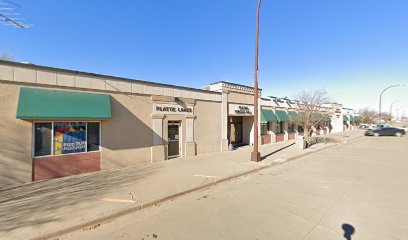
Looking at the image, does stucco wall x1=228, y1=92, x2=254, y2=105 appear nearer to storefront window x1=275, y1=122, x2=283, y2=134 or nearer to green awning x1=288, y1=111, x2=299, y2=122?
storefront window x1=275, y1=122, x2=283, y2=134

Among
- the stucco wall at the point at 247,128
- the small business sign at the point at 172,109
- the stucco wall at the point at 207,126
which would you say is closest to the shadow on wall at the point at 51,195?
the small business sign at the point at 172,109

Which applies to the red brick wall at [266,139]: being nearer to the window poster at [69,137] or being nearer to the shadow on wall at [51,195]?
the shadow on wall at [51,195]

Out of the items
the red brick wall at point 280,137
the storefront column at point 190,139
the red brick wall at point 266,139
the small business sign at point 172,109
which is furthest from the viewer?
Answer: the red brick wall at point 280,137

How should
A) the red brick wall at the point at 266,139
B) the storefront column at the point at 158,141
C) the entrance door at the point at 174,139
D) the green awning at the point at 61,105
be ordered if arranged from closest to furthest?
the green awning at the point at 61,105 → the storefront column at the point at 158,141 → the entrance door at the point at 174,139 → the red brick wall at the point at 266,139

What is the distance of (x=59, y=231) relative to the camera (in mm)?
3848

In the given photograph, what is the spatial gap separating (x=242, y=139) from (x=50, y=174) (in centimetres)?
1426

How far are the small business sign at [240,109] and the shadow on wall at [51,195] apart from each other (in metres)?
8.23

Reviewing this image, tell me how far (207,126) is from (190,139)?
164 centimetres

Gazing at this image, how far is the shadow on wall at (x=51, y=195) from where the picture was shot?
4327 millimetres

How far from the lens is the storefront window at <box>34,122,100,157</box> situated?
738cm

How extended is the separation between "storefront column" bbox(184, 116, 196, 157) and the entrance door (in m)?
0.55

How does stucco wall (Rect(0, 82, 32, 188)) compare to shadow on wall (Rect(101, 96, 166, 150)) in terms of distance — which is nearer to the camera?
stucco wall (Rect(0, 82, 32, 188))

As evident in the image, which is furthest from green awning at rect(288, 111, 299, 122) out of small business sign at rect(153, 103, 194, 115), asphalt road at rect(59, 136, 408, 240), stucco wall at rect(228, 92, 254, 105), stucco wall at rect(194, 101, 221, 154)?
asphalt road at rect(59, 136, 408, 240)

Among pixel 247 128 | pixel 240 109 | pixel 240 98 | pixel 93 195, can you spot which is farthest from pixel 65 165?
pixel 247 128
